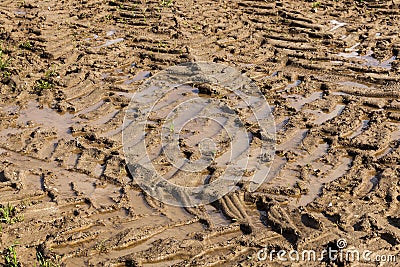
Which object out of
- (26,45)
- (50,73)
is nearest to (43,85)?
(50,73)

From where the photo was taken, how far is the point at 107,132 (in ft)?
27.4

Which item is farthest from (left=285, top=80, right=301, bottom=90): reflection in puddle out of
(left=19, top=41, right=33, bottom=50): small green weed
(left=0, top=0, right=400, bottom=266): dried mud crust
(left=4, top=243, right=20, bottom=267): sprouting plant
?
(left=4, top=243, right=20, bottom=267): sprouting plant

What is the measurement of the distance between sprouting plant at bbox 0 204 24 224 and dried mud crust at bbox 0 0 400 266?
7 cm

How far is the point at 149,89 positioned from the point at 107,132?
1.60 meters

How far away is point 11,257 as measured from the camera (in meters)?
5.72

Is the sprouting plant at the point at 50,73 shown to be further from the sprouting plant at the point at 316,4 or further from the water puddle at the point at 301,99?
the sprouting plant at the point at 316,4

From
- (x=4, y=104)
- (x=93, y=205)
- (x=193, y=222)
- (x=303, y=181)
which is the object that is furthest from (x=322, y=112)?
(x=4, y=104)

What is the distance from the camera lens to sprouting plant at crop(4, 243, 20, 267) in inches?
221

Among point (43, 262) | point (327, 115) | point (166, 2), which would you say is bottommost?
point (43, 262)

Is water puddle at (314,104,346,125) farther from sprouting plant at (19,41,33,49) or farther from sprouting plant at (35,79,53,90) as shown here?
sprouting plant at (19,41,33,49)

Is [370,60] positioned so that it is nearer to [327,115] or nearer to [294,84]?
[294,84]

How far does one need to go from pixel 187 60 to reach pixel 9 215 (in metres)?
5.22

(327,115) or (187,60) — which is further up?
(187,60)

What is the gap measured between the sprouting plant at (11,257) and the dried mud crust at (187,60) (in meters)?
0.11
